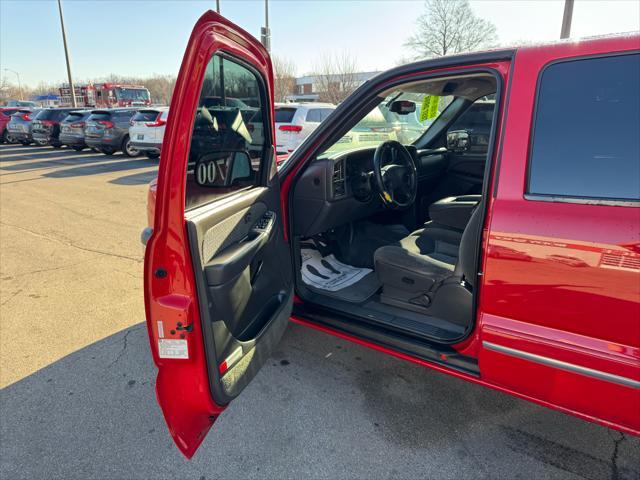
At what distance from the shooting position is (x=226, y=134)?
194 centimetres

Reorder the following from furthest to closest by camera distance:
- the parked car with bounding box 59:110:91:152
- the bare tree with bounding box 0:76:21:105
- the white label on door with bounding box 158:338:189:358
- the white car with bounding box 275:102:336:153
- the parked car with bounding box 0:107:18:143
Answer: the bare tree with bounding box 0:76:21:105, the parked car with bounding box 0:107:18:143, the parked car with bounding box 59:110:91:152, the white car with bounding box 275:102:336:153, the white label on door with bounding box 158:338:189:358

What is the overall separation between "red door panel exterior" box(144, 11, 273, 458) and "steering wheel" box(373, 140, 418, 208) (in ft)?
5.08

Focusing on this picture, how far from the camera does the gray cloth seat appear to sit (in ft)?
6.72

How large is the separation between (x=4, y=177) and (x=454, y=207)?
11.5 metres

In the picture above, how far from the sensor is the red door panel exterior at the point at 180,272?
1.50 meters

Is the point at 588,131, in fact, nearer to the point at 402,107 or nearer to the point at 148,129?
the point at 402,107

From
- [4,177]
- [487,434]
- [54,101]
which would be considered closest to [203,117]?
[487,434]

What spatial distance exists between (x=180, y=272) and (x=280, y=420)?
112cm

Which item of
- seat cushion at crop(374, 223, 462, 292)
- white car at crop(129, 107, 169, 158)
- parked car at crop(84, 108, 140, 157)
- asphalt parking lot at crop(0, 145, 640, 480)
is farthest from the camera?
parked car at crop(84, 108, 140, 157)

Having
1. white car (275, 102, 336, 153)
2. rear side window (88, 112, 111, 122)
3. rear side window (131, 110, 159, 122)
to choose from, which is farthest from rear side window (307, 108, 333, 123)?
rear side window (88, 112, 111, 122)

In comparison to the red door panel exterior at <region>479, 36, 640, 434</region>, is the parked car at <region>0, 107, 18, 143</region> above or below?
above

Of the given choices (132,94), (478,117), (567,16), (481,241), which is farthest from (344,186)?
(132,94)

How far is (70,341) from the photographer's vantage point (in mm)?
3010

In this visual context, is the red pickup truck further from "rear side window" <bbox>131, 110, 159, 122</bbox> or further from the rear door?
"rear side window" <bbox>131, 110, 159, 122</bbox>
